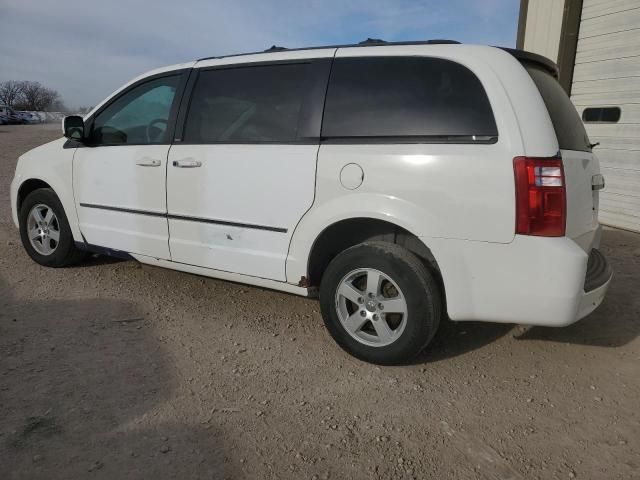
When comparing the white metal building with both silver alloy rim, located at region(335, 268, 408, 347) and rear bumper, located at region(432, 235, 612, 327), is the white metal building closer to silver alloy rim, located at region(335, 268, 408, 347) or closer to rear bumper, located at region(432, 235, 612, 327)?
rear bumper, located at region(432, 235, 612, 327)

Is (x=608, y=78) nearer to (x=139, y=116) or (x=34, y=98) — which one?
(x=139, y=116)

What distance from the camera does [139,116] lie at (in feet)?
13.4

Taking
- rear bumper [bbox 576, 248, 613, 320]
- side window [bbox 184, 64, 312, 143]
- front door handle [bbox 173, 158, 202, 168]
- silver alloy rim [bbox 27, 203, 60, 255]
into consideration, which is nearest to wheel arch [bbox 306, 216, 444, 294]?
side window [bbox 184, 64, 312, 143]

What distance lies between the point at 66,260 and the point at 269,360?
260cm

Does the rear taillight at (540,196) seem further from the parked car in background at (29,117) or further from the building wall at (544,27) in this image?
the parked car in background at (29,117)

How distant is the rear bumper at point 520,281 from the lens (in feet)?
8.40

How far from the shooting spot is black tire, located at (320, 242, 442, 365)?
2.86 meters

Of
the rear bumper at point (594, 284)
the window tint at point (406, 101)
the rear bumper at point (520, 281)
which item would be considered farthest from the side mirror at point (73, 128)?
the rear bumper at point (594, 284)

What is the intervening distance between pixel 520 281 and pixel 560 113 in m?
1.04

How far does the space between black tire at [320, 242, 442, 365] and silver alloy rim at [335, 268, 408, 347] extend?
3 cm

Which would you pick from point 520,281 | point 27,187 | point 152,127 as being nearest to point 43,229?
point 27,187

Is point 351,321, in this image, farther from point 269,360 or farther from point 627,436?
point 627,436

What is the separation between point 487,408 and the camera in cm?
266

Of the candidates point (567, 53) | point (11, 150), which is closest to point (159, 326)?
point (567, 53)
